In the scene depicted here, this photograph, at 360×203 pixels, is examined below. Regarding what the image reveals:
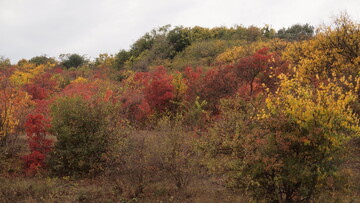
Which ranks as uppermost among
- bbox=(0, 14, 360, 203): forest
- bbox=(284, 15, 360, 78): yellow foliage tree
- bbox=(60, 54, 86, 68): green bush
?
bbox=(60, 54, 86, 68): green bush

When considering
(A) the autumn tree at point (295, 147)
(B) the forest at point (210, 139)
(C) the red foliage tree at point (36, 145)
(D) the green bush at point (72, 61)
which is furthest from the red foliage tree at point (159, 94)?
(D) the green bush at point (72, 61)

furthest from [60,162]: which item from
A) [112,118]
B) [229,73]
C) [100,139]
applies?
[229,73]

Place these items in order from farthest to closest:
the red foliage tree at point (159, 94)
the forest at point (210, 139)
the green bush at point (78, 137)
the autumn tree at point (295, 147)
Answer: the red foliage tree at point (159, 94)
the green bush at point (78, 137)
the forest at point (210, 139)
the autumn tree at point (295, 147)

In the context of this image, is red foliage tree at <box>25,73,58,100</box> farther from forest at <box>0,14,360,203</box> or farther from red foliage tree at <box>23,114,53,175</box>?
red foliage tree at <box>23,114,53,175</box>

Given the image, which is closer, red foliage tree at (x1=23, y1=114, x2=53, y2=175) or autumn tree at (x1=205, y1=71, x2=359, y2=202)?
autumn tree at (x1=205, y1=71, x2=359, y2=202)

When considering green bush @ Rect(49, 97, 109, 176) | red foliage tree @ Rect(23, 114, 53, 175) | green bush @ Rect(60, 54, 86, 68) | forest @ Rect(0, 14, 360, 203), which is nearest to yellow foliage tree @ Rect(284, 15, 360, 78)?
forest @ Rect(0, 14, 360, 203)

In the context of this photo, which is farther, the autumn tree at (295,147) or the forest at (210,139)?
the forest at (210,139)

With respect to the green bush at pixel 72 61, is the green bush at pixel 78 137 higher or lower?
lower

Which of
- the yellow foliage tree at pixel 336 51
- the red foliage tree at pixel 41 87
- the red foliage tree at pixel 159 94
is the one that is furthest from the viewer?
the red foliage tree at pixel 41 87

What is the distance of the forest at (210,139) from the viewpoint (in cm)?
675

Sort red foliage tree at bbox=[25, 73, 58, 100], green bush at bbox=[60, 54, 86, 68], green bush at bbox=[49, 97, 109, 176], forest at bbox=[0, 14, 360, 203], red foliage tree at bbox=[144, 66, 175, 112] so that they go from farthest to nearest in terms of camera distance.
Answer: green bush at bbox=[60, 54, 86, 68] → red foliage tree at bbox=[25, 73, 58, 100] → red foliage tree at bbox=[144, 66, 175, 112] → green bush at bbox=[49, 97, 109, 176] → forest at bbox=[0, 14, 360, 203]

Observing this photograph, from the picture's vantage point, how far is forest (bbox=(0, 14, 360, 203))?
675 cm

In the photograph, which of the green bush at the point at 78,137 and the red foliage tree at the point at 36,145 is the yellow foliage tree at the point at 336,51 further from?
the red foliage tree at the point at 36,145

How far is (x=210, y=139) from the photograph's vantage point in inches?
334
